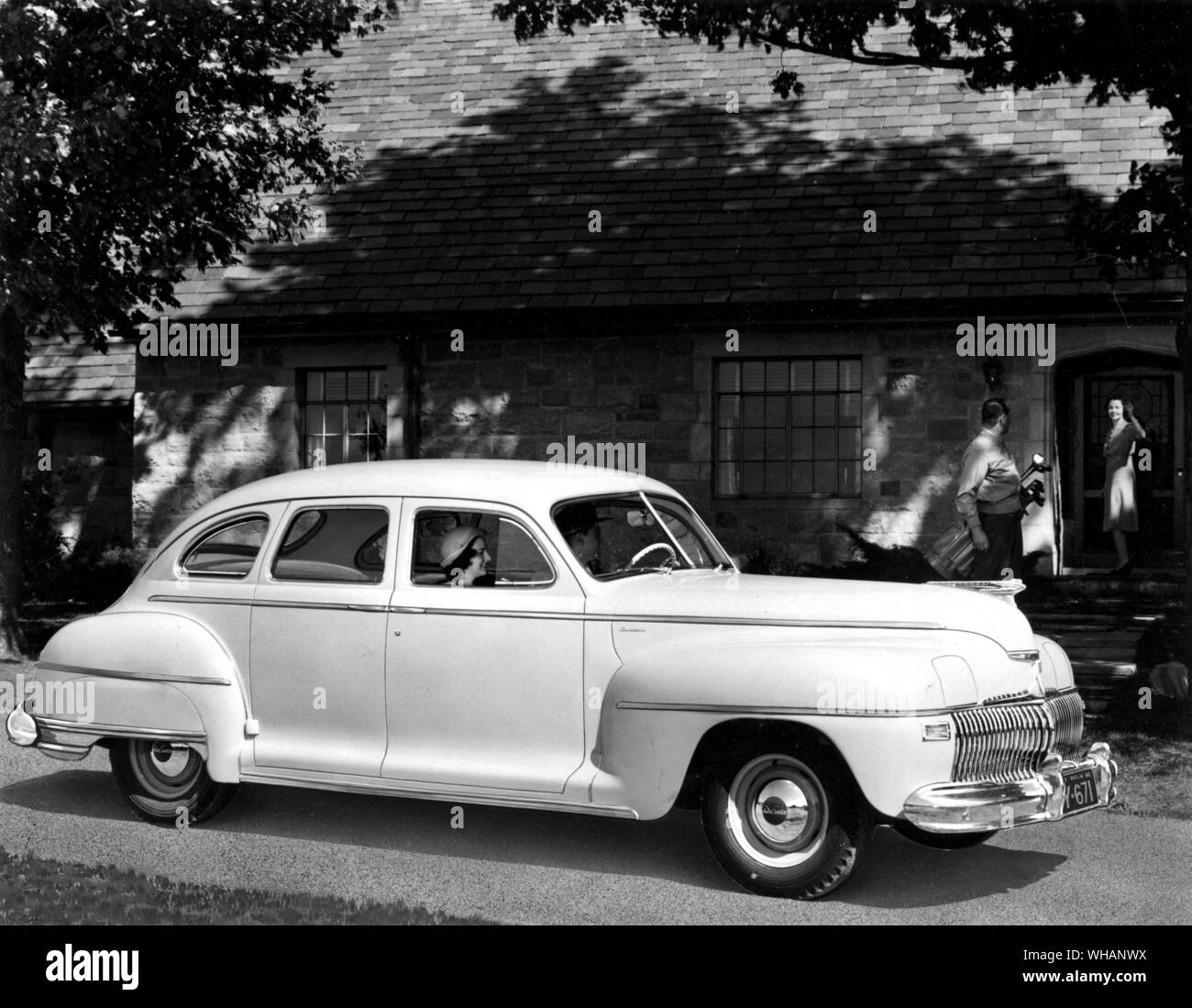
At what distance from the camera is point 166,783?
7.58 metres

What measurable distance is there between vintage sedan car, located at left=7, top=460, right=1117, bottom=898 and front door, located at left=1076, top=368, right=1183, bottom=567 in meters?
9.89

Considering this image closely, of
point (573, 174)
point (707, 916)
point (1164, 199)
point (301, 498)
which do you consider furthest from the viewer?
point (573, 174)

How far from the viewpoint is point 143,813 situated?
7555 millimetres

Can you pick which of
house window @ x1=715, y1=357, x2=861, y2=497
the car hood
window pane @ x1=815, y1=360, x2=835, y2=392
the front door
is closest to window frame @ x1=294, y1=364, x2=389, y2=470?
house window @ x1=715, y1=357, x2=861, y2=497

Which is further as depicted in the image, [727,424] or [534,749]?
[727,424]

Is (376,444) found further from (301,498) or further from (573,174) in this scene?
(301,498)

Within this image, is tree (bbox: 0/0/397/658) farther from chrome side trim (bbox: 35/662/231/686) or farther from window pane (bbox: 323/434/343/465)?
chrome side trim (bbox: 35/662/231/686)

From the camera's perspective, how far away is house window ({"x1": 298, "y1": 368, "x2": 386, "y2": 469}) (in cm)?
1714

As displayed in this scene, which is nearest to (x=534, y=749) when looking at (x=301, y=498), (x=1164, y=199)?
(x=301, y=498)

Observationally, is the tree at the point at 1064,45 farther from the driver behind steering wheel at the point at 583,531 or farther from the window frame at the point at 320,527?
the window frame at the point at 320,527

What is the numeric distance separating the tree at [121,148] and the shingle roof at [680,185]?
2.50m

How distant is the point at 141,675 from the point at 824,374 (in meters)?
9.88

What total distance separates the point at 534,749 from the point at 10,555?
29.2 feet

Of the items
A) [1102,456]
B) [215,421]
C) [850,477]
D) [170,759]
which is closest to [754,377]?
[850,477]
